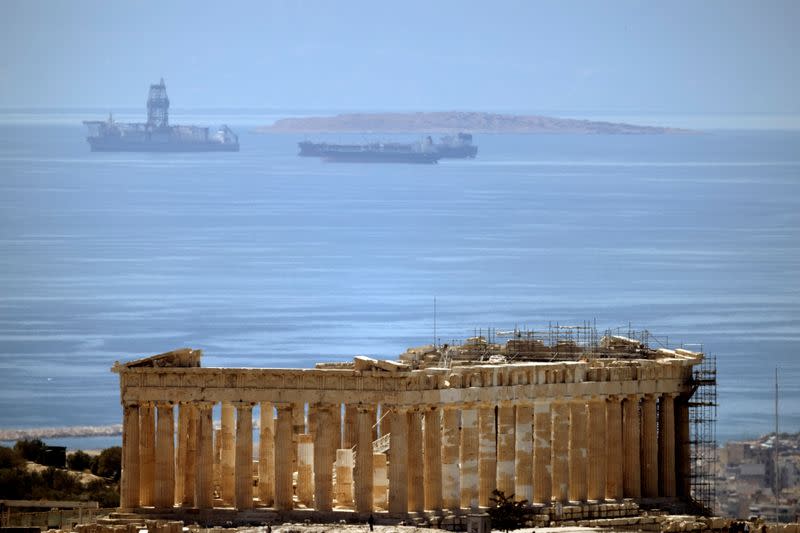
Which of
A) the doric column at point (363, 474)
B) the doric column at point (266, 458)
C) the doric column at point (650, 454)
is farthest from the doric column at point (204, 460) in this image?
the doric column at point (650, 454)

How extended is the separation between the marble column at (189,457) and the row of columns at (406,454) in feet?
0.11

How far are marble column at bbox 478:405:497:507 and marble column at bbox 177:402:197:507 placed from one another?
9430 millimetres

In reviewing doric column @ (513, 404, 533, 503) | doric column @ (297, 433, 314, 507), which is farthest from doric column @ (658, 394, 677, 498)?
doric column @ (297, 433, 314, 507)

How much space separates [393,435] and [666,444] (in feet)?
41.8

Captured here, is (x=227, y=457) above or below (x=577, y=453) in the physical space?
below

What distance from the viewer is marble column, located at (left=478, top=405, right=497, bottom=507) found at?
9781 cm

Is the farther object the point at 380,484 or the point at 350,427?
the point at 350,427

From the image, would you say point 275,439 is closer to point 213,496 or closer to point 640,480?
point 213,496

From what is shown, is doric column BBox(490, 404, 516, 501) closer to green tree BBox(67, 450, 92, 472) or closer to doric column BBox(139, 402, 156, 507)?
doric column BBox(139, 402, 156, 507)

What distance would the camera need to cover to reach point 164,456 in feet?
314

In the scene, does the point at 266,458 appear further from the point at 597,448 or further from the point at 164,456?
the point at 597,448

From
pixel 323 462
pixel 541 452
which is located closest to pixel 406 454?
pixel 323 462

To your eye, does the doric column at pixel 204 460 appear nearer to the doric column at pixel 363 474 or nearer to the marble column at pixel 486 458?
the doric column at pixel 363 474

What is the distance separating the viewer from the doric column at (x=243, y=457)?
95.1 meters
